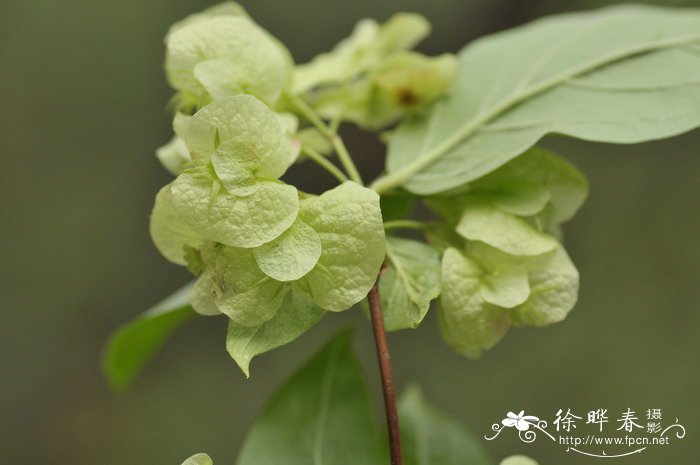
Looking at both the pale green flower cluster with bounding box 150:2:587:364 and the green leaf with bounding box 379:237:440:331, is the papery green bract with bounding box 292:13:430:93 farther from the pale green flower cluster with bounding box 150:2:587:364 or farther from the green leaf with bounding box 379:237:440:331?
the green leaf with bounding box 379:237:440:331

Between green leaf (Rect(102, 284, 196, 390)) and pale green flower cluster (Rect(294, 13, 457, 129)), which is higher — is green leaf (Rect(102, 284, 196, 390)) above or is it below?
below

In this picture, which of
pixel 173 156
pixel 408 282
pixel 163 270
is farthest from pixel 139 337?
pixel 163 270

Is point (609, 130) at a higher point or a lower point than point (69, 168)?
higher

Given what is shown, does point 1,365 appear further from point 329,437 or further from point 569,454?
point 329,437

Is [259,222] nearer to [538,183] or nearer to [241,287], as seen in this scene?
[241,287]

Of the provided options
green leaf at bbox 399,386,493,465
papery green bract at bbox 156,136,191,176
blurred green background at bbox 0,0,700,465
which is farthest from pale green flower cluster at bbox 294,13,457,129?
blurred green background at bbox 0,0,700,465

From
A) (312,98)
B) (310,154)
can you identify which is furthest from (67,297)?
(310,154)
